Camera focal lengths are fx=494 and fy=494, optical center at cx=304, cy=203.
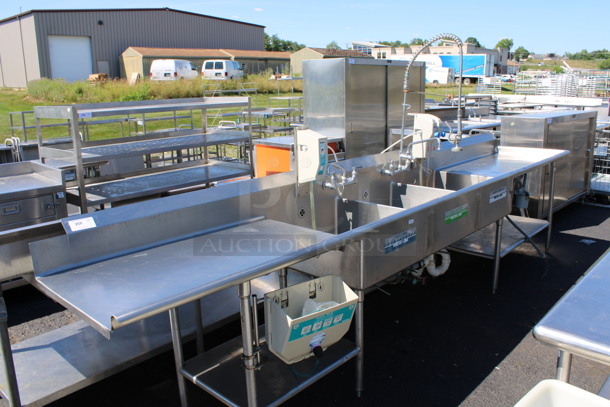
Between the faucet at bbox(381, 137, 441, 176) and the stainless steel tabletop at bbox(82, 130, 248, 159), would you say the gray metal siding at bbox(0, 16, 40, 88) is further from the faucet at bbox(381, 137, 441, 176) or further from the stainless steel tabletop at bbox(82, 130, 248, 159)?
the faucet at bbox(381, 137, 441, 176)

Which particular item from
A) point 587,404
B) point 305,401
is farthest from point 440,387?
point 587,404

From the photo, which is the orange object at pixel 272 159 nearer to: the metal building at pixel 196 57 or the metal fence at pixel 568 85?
the metal fence at pixel 568 85

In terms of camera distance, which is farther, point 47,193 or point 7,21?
point 7,21

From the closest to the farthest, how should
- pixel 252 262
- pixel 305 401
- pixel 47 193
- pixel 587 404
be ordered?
pixel 587 404
pixel 252 262
pixel 305 401
pixel 47 193

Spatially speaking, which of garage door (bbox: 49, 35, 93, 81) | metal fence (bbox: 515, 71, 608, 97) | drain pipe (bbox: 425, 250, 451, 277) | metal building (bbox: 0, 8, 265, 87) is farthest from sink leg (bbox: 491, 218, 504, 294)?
garage door (bbox: 49, 35, 93, 81)

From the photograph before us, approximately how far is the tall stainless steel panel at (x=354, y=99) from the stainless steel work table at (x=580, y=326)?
4.04 m

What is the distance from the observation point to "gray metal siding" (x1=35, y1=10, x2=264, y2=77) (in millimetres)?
24234

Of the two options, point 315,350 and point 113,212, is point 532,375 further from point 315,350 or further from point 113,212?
point 113,212

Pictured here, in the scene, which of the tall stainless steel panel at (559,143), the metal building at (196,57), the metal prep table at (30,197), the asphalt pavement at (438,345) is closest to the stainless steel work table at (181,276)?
the asphalt pavement at (438,345)

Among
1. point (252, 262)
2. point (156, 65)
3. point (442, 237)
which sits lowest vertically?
point (442, 237)

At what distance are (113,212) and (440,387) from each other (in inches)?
72.0

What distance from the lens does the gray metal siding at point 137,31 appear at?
24234 mm

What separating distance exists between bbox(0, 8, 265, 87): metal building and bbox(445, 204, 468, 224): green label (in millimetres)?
25806

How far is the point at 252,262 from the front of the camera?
182 centimetres
